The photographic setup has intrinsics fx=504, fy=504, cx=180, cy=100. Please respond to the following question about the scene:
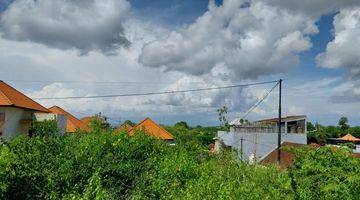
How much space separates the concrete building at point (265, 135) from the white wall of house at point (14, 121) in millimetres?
16295

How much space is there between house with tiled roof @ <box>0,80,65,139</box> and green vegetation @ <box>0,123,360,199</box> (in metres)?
14.6

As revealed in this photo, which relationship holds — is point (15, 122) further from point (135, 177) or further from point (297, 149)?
point (297, 149)

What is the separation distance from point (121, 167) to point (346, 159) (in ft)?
34.5

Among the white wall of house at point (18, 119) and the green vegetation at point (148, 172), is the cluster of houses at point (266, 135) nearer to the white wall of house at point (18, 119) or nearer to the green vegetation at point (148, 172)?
the white wall of house at point (18, 119)

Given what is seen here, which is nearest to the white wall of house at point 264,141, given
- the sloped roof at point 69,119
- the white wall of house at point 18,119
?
the white wall of house at point 18,119

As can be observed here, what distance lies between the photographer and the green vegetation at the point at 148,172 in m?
11.3

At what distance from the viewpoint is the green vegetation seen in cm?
1128

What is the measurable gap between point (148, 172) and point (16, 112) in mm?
21705

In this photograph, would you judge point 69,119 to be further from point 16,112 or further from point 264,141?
point 264,141

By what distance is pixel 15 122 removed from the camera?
127 feet

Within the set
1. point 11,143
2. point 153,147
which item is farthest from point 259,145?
point 11,143

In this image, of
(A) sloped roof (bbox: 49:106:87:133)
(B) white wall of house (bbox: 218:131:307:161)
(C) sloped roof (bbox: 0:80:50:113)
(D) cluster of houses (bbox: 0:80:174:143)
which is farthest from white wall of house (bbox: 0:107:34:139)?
(B) white wall of house (bbox: 218:131:307:161)

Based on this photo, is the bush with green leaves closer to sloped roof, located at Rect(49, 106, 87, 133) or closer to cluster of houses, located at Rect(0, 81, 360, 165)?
cluster of houses, located at Rect(0, 81, 360, 165)

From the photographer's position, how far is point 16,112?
38.6 meters
